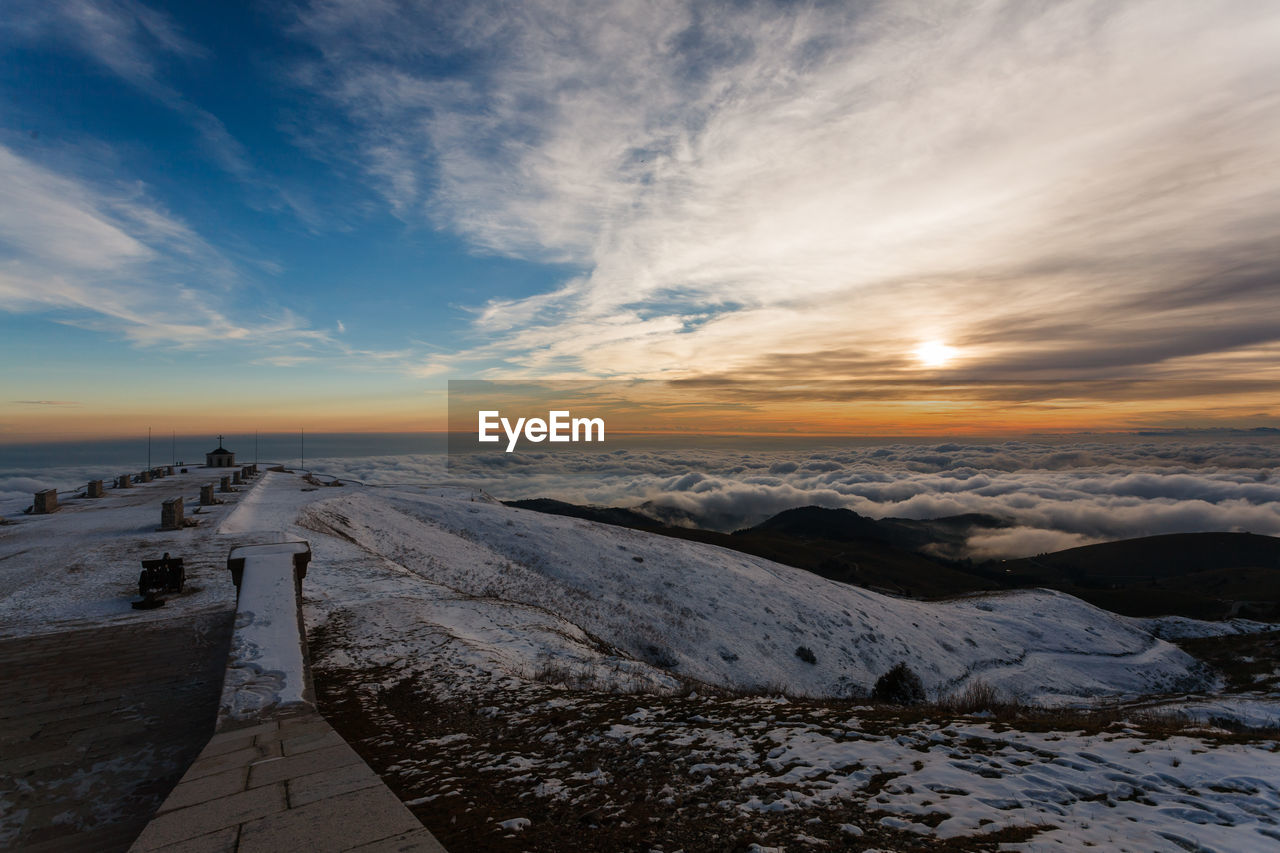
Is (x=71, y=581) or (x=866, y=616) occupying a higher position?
(x=71, y=581)

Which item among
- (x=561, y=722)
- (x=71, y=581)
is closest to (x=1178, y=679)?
(x=561, y=722)

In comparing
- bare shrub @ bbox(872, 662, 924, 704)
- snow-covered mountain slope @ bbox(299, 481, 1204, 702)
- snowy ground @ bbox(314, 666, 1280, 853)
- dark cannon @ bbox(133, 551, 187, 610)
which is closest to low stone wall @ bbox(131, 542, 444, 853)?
snowy ground @ bbox(314, 666, 1280, 853)

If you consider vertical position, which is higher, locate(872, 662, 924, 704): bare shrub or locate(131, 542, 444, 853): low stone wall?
locate(131, 542, 444, 853): low stone wall

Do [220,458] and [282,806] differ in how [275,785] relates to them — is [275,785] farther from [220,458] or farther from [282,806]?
[220,458]

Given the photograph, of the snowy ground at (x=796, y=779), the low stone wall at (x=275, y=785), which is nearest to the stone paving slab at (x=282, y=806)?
the low stone wall at (x=275, y=785)

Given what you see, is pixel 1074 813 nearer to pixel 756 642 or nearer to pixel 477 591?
pixel 477 591

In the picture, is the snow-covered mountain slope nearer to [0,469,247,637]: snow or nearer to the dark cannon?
[0,469,247,637]: snow
